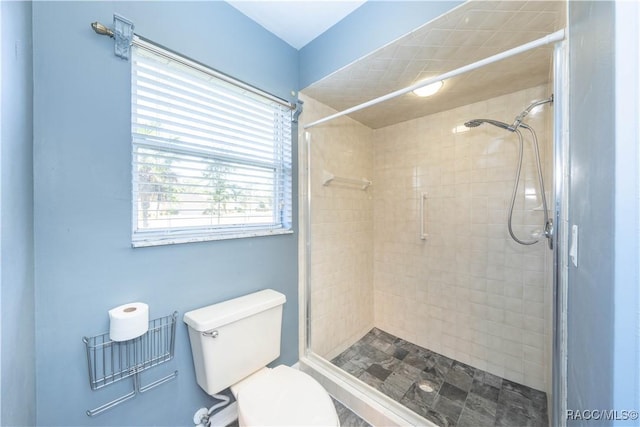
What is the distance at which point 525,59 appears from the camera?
1.29 m

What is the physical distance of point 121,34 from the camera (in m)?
0.96

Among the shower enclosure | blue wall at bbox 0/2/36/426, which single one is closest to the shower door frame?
the shower enclosure

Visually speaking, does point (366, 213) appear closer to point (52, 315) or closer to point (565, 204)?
point (565, 204)

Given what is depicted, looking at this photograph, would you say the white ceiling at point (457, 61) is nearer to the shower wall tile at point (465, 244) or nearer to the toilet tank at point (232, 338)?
the shower wall tile at point (465, 244)

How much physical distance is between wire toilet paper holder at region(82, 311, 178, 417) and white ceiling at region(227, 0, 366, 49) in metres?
1.73

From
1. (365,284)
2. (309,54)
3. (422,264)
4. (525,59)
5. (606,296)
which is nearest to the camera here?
(606,296)

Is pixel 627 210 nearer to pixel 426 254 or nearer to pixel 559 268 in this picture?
pixel 559 268

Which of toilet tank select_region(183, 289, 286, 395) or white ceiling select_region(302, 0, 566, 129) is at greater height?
white ceiling select_region(302, 0, 566, 129)

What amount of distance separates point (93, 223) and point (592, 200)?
1610 mm

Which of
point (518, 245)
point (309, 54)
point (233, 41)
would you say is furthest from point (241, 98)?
point (518, 245)

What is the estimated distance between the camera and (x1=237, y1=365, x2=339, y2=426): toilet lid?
36.3 inches

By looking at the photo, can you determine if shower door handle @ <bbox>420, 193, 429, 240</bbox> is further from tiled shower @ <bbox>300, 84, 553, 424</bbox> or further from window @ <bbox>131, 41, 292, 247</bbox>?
window @ <bbox>131, 41, 292, 247</bbox>

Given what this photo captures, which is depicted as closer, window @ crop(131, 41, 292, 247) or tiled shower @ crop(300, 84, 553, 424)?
window @ crop(131, 41, 292, 247)

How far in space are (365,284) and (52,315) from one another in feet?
6.93
